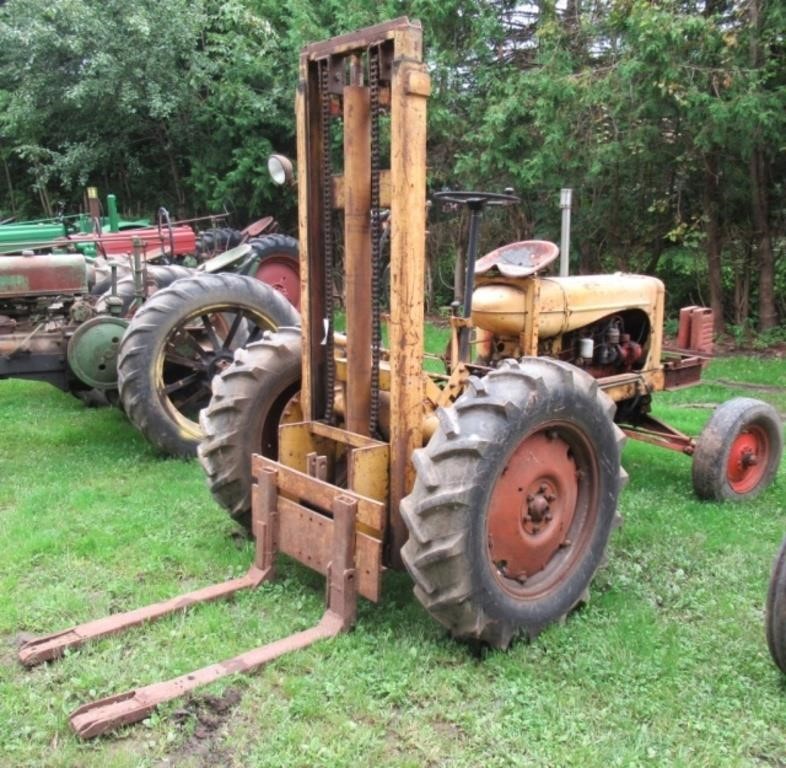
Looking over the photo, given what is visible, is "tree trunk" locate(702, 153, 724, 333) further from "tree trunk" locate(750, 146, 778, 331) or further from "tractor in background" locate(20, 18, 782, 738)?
"tractor in background" locate(20, 18, 782, 738)

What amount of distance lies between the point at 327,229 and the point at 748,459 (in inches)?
119

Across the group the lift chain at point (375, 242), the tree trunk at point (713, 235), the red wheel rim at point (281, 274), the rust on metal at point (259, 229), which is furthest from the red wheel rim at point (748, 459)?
the rust on metal at point (259, 229)

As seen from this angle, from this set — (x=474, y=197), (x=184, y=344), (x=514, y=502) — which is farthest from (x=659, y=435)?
(x=184, y=344)

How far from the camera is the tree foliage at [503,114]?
8734 mm

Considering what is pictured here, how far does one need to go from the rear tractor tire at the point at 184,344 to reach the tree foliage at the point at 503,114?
526 cm

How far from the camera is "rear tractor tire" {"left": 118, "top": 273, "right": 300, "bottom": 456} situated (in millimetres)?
5387

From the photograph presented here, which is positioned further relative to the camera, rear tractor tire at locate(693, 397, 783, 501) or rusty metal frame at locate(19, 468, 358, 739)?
rear tractor tire at locate(693, 397, 783, 501)

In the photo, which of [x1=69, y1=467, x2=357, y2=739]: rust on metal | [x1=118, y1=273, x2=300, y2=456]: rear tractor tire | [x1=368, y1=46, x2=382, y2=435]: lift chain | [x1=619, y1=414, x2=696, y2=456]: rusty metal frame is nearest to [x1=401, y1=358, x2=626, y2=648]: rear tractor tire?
[x1=69, y1=467, x2=357, y2=739]: rust on metal

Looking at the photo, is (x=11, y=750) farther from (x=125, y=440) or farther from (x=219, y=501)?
(x=125, y=440)

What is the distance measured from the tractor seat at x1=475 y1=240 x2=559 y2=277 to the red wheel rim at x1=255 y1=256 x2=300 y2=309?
627 centimetres

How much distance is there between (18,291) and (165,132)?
10.6 metres

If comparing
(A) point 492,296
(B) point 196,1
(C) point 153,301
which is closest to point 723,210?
(A) point 492,296

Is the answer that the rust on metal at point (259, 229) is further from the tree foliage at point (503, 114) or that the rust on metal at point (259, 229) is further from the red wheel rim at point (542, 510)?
the red wheel rim at point (542, 510)

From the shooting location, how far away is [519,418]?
2.99m
